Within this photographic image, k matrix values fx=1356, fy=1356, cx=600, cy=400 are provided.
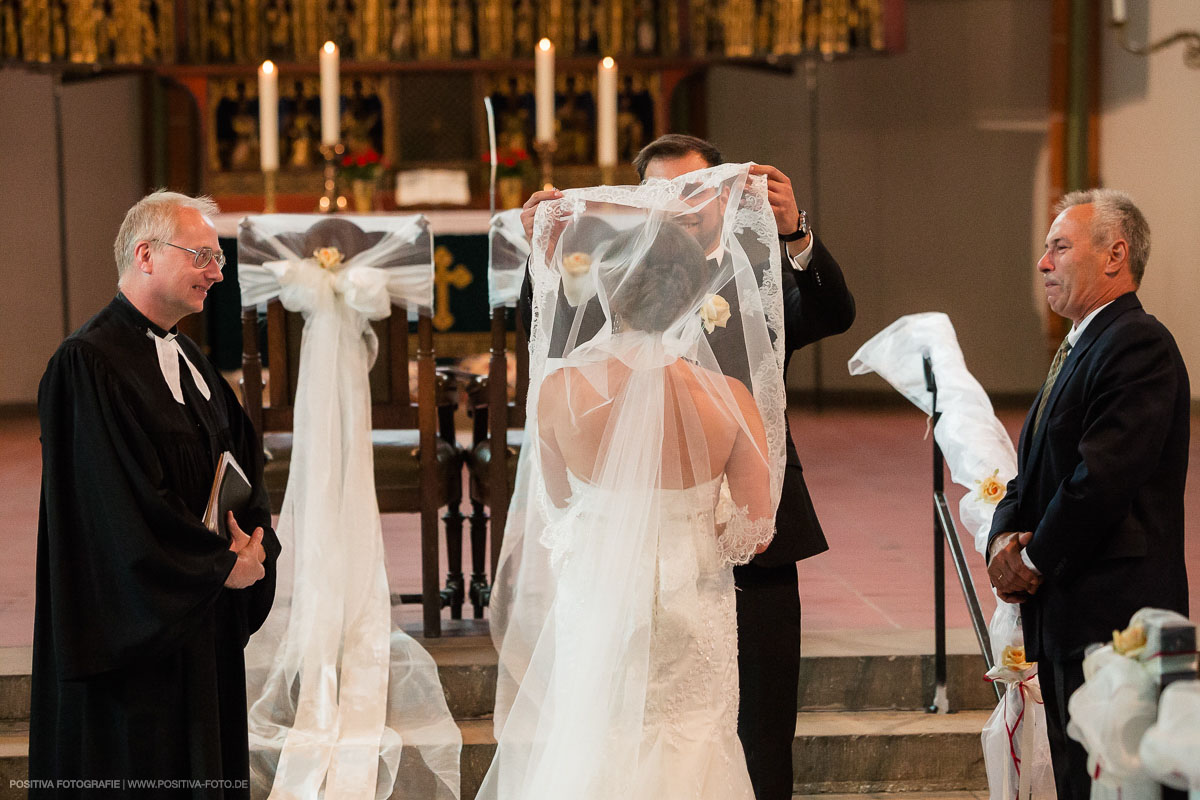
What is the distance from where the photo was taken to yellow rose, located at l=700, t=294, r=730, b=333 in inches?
92.4

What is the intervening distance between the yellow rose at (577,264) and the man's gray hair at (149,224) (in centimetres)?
74

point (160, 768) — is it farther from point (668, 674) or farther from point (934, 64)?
point (934, 64)

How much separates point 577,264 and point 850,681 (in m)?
1.92

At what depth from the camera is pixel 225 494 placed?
2.61 meters

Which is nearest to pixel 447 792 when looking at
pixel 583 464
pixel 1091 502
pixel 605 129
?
pixel 583 464

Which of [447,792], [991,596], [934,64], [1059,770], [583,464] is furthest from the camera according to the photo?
[934,64]

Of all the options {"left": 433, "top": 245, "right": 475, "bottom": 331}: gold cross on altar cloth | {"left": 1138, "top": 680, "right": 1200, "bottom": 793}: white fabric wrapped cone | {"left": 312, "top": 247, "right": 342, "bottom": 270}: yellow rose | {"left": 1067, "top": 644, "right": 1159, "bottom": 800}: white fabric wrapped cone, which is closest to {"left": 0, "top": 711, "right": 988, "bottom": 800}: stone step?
{"left": 312, "top": 247, "right": 342, "bottom": 270}: yellow rose

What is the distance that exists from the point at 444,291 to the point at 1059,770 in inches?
203

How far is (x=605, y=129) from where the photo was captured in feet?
21.3

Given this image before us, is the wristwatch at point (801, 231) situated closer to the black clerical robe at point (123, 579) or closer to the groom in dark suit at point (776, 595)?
the groom in dark suit at point (776, 595)

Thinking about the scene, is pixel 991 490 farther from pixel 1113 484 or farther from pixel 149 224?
pixel 149 224

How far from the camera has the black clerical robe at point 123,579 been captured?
7.91 ft

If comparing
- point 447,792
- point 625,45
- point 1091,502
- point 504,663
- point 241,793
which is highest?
point 625,45

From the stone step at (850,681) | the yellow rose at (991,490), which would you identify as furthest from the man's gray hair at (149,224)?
the yellow rose at (991,490)
